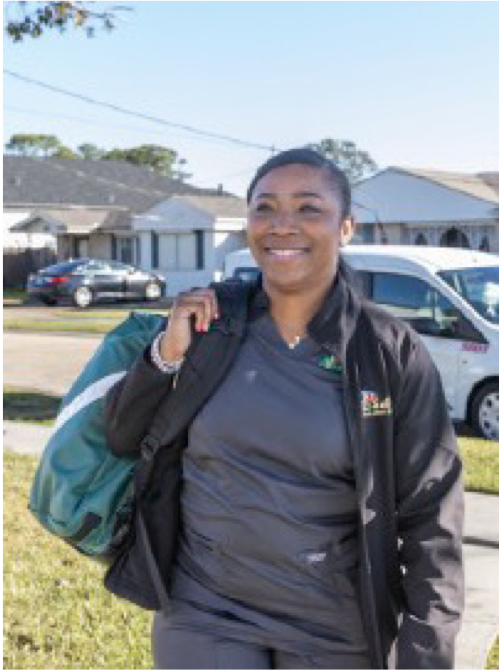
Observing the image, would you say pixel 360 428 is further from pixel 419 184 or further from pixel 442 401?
pixel 419 184

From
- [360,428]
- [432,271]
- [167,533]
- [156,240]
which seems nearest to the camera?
[360,428]

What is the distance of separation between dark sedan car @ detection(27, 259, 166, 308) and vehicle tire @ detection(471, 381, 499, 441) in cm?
2349

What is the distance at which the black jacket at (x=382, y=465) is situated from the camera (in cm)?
237

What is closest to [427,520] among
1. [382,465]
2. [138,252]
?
[382,465]

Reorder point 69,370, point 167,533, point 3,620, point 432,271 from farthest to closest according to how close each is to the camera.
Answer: point 69,370, point 432,271, point 3,620, point 167,533

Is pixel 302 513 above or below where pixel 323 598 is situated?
above

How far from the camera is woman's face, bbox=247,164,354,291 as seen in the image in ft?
8.35

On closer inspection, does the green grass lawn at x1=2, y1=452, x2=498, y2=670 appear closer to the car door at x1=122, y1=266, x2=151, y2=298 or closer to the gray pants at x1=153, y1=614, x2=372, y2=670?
the gray pants at x1=153, y1=614, x2=372, y2=670

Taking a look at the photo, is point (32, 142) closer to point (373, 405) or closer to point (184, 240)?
point (184, 240)

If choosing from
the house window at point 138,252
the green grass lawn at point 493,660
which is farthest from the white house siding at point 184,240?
the green grass lawn at point 493,660

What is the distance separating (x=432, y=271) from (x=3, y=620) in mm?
6307

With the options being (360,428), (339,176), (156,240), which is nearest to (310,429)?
(360,428)

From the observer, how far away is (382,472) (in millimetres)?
2398

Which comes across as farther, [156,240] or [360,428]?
[156,240]
